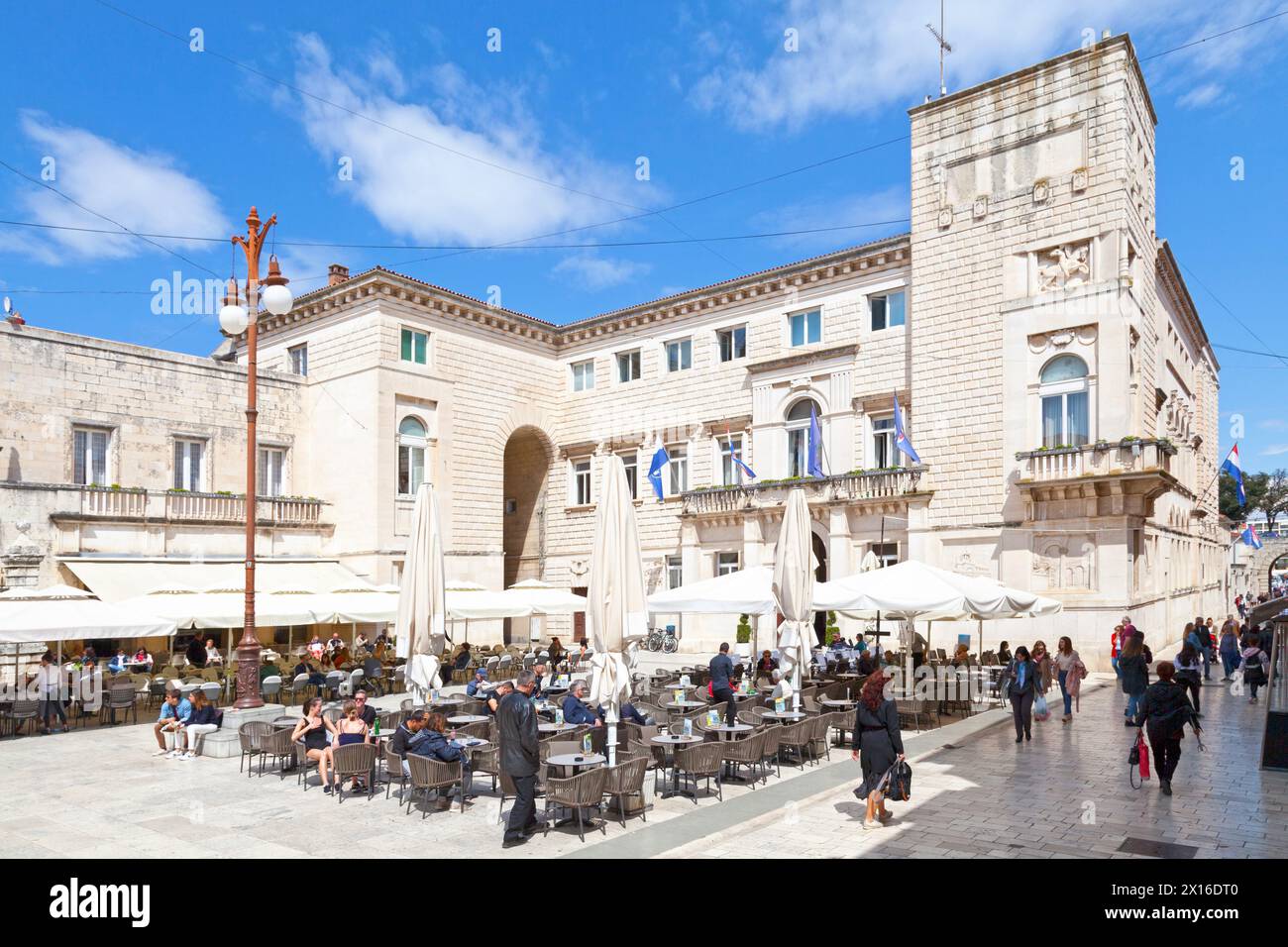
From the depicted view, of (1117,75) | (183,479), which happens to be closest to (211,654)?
(183,479)

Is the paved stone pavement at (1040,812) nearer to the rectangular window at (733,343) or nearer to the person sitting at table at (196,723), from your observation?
the person sitting at table at (196,723)

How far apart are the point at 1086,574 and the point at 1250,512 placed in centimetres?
6623

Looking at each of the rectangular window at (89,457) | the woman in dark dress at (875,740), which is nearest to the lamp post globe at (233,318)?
the woman in dark dress at (875,740)

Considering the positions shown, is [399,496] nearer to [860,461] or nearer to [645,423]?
[645,423]

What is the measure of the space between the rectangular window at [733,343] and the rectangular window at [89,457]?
67.2ft

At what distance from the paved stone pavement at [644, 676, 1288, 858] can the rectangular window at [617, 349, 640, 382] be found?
2446cm

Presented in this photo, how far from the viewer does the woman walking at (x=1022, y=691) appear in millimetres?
14508

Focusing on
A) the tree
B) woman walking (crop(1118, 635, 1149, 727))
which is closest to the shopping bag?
woman walking (crop(1118, 635, 1149, 727))

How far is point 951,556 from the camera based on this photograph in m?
27.2

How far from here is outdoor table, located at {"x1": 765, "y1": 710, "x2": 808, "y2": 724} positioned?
13.7 meters

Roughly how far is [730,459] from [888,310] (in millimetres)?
7792

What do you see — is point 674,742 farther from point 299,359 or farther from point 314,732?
point 299,359

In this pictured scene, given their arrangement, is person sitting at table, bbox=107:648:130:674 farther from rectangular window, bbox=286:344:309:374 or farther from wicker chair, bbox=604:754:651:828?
wicker chair, bbox=604:754:651:828

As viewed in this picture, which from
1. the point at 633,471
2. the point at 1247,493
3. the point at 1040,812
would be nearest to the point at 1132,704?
the point at 1040,812
